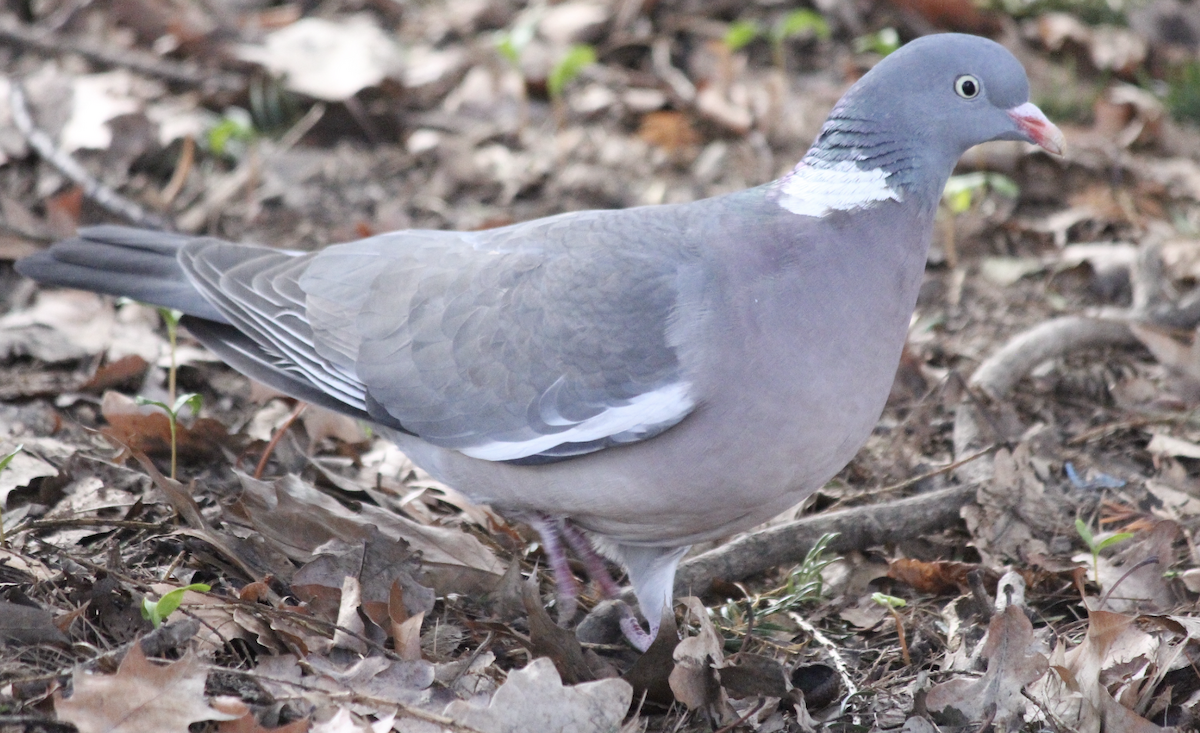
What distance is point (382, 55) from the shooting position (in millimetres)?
5945

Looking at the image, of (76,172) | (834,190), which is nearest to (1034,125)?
(834,190)

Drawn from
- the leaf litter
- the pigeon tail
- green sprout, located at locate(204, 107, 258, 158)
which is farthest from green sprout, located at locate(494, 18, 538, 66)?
the pigeon tail

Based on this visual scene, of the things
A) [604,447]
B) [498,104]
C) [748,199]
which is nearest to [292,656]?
[604,447]

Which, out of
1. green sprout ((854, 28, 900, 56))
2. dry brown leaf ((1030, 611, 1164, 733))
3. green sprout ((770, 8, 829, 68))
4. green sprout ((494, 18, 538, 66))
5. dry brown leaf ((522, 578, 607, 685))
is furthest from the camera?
green sprout ((770, 8, 829, 68))

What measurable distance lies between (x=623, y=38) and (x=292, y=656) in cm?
428

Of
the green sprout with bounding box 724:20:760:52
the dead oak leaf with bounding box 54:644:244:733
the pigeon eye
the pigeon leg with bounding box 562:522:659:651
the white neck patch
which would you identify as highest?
the pigeon eye

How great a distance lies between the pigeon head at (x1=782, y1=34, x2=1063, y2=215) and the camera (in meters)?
3.03

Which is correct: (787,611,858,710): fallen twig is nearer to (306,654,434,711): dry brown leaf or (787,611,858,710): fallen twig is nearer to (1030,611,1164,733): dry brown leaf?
(1030,611,1164,733): dry brown leaf

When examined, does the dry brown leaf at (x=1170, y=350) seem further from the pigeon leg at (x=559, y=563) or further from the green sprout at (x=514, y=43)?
the green sprout at (x=514, y=43)

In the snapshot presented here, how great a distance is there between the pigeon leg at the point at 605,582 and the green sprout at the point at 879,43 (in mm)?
2483

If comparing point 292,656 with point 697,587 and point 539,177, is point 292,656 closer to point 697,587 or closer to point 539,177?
point 697,587

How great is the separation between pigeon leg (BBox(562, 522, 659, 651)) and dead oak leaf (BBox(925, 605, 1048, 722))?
2.59ft

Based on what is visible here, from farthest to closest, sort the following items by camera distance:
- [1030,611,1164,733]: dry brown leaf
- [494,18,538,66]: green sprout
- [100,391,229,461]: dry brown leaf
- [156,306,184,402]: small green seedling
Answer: [494,18,538,66]: green sprout
[156,306,184,402]: small green seedling
[100,391,229,461]: dry brown leaf
[1030,611,1164,733]: dry brown leaf

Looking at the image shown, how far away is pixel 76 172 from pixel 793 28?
3.17 metres
